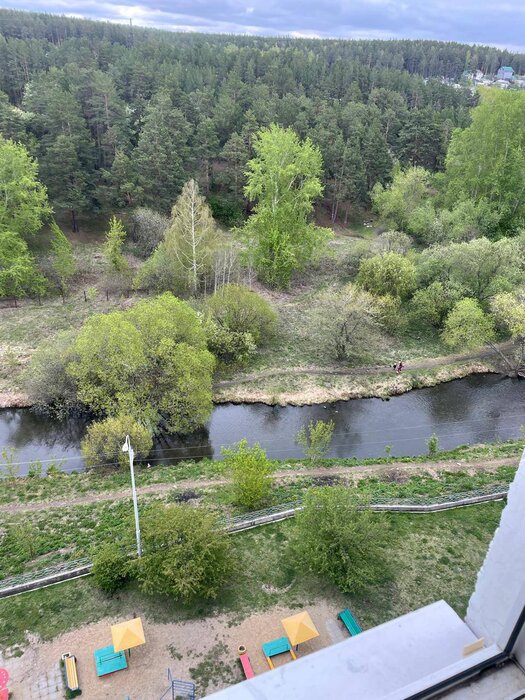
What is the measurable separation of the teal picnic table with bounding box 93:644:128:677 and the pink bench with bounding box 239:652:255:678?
3551mm

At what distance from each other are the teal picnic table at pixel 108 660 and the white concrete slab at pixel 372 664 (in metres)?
14.9

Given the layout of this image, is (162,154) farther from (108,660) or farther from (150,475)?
(108,660)

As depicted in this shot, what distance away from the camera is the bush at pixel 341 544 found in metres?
16.2

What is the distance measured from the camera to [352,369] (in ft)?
112

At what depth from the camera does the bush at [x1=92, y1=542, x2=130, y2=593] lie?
16.6 m

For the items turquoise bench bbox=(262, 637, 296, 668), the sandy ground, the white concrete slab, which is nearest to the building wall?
the white concrete slab

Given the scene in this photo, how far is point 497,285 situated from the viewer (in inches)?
1458

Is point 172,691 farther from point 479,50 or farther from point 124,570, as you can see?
point 479,50

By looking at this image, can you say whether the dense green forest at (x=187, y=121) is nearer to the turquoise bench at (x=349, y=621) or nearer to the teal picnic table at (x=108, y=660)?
the teal picnic table at (x=108, y=660)

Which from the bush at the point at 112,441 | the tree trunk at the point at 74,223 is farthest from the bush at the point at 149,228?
the bush at the point at 112,441

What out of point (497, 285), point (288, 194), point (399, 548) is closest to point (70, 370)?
point (399, 548)

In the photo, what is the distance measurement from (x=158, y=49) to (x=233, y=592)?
85.8 metres

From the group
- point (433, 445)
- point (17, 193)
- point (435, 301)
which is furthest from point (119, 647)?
point (17, 193)

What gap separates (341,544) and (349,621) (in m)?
2.34
